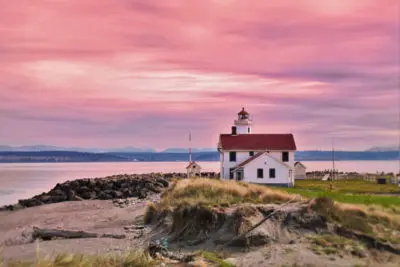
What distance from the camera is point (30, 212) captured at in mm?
38000

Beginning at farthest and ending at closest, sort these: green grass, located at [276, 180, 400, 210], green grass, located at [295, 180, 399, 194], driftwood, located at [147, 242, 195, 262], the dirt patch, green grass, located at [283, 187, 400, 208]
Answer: green grass, located at [295, 180, 399, 194] → green grass, located at [276, 180, 400, 210] → green grass, located at [283, 187, 400, 208] → the dirt patch → driftwood, located at [147, 242, 195, 262]

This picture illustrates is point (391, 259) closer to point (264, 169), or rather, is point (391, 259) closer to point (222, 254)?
point (222, 254)

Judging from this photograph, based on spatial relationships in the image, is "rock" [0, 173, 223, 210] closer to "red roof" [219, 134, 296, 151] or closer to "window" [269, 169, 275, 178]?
"red roof" [219, 134, 296, 151]

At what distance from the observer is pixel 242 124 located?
56.3m

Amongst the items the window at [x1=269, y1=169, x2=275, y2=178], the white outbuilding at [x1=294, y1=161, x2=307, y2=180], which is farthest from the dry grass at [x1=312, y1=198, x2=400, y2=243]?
the white outbuilding at [x1=294, y1=161, x2=307, y2=180]

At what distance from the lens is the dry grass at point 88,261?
10.3 meters

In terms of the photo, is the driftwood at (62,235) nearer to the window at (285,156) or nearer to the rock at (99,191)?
the rock at (99,191)

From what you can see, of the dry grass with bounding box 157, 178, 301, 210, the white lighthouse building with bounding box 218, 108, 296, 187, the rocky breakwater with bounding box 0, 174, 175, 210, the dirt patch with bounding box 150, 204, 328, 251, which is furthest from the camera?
the white lighthouse building with bounding box 218, 108, 296, 187

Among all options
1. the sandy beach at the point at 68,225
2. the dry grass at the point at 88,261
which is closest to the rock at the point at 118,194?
the sandy beach at the point at 68,225

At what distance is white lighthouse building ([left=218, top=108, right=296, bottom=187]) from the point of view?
1967 inches

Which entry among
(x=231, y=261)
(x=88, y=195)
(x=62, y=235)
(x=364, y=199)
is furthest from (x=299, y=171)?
(x=231, y=261)

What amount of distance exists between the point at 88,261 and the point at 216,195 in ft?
43.4

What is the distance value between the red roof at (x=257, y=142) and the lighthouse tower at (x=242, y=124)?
156 cm

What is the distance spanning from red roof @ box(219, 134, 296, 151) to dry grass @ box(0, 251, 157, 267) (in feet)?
132
